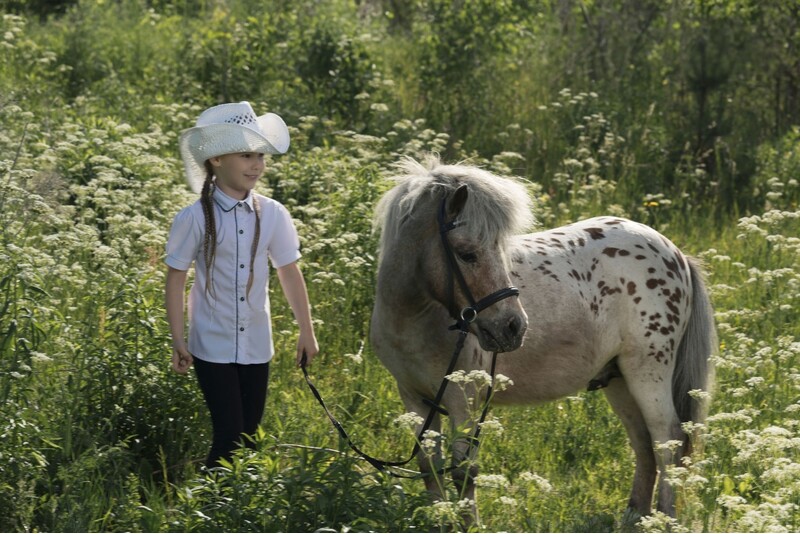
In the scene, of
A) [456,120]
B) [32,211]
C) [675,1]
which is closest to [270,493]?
[32,211]

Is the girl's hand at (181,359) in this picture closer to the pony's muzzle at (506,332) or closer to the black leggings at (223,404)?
the black leggings at (223,404)

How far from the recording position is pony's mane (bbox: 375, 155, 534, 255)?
15.1 ft

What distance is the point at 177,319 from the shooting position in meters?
4.63

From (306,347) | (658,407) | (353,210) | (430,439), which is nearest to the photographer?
(430,439)

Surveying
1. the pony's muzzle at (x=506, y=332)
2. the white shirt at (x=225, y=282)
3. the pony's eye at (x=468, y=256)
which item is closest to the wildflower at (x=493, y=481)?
the pony's muzzle at (x=506, y=332)

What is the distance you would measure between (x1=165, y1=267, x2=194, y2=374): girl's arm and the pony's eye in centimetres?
118

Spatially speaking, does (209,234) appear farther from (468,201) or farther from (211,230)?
(468,201)

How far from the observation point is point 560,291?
5324mm

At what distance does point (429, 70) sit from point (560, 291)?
7.23 m

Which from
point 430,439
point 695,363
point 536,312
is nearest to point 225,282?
point 430,439

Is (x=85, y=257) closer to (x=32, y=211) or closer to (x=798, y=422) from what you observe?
(x=32, y=211)

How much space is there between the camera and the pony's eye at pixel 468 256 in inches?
181

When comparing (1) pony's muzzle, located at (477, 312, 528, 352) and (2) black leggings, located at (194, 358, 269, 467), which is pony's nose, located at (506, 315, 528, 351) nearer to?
(1) pony's muzzle, located at (477, 312, 528, 352)

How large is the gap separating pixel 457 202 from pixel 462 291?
38cm
